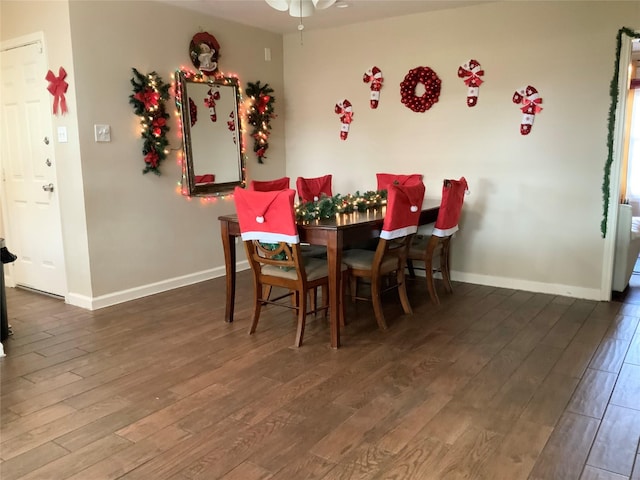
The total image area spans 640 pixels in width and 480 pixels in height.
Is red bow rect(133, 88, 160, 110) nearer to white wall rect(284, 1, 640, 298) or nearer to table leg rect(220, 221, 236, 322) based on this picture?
table leg rect(220, 221, 236, 322)

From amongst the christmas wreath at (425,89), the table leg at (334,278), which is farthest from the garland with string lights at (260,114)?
the table leg at (334,278)

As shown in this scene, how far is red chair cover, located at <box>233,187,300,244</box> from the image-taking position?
300 cm

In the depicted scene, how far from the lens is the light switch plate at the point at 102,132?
388 centimetres

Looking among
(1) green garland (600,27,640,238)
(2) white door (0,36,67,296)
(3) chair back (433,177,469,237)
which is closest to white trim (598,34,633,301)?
(1) green garland (600,27,640,238)

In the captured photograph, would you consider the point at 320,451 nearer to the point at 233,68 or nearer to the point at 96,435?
the point at 96,435

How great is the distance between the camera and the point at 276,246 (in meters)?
3.20

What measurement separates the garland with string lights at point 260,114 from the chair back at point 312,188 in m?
0.83

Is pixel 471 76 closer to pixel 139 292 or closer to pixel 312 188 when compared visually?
pixel 312 188

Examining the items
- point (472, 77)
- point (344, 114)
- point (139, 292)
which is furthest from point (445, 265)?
point (139, 292)

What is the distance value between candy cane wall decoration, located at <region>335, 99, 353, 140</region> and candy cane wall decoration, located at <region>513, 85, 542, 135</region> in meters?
1.59

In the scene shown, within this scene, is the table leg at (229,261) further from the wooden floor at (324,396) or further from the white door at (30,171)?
the white door at (30,171)

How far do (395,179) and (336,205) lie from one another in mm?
1355

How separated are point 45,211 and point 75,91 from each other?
1.04 metres

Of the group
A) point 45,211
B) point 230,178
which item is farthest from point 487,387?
point 45,211
